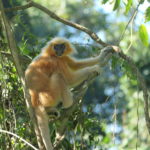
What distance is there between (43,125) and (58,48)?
1.76 meters

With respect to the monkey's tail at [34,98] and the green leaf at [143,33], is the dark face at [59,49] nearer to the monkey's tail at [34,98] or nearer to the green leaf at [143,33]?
the monkey's tail at [34,98]

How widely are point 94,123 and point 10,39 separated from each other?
2462 millimetres

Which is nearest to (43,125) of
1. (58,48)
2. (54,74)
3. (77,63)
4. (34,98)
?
(34,98)

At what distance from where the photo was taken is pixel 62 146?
16.9 ft

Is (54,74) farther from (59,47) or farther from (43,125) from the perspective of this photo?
(43,125)

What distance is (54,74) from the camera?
5.67m

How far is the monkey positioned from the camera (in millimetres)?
5230

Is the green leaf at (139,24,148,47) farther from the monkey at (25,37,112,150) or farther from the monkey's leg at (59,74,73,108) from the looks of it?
the monkey's leg at (59,74,73,108)

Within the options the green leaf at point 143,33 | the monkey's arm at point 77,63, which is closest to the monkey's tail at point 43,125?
the monkey's arm at point 77,63

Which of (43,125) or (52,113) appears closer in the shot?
(43,125)

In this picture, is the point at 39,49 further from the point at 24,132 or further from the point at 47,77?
the point at 24,132

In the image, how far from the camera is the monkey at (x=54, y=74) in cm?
523

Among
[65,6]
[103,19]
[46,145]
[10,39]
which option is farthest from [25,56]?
[65,6]

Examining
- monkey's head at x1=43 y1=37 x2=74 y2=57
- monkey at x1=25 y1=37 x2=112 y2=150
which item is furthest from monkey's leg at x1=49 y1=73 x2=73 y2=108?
monkey's head at x1=43 y1=37 x2=74 y2=57
